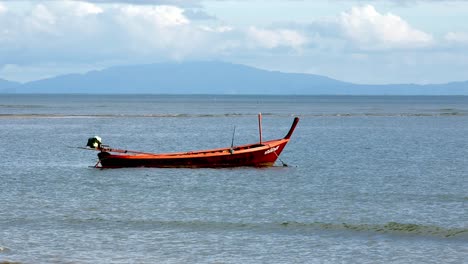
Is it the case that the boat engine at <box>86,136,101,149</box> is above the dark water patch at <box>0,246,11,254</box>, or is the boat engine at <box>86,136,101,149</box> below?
above

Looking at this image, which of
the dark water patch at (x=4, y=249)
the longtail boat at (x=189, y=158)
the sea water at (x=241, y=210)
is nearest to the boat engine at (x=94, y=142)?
the longtail boat at (x=189, y=158)

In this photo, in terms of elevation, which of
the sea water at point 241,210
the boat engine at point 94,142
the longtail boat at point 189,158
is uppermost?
the boat engine at point 94,142

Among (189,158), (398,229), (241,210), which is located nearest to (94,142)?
(189,158)

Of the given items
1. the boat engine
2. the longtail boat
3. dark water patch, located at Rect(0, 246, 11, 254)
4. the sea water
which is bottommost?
the sea water

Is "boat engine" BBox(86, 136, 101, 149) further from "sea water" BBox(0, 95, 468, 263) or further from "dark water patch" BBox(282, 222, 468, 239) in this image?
"dark water patch" BBox(282, 222, 468, 239)

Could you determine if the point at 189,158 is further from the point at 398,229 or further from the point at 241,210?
the point at 398,229

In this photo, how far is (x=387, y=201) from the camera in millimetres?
39219

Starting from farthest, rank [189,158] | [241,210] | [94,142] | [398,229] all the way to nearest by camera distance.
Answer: [189,158], [94,142], [241,210], [398,229]

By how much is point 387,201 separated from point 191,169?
642 inches

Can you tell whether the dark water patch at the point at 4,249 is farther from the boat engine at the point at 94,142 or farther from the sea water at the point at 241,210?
the boat engine at the point at 94,142

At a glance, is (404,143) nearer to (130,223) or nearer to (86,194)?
(86,194)

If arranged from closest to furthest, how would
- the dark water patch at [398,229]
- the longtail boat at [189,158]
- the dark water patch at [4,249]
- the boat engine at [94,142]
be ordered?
the dark water patch at [4,249] → the dark water patch at [398,229] → the boat engine at [94,142] → the longtail boat at [189,158]

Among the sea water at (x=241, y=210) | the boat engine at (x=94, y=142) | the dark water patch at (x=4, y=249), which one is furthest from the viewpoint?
the boat engine at (x=94, y=142)

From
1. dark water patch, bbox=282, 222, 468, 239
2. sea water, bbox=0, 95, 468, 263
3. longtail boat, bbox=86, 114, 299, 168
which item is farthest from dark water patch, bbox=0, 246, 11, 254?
longtail boat, bbox=86, 114, 299, 168
